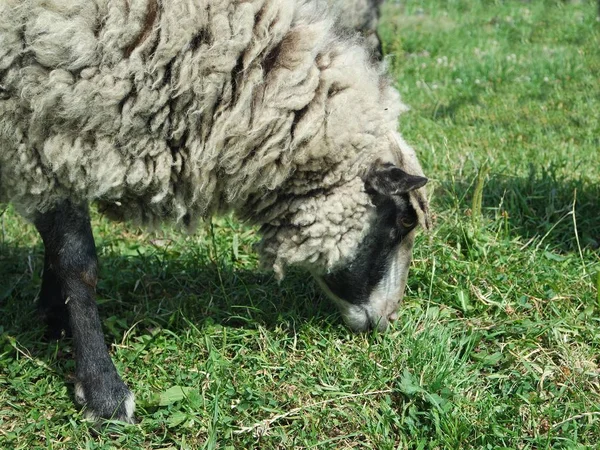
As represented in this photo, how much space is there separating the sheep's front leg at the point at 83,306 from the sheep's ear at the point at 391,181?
1.23m

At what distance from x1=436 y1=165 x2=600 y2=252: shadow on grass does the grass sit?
1 centimetres

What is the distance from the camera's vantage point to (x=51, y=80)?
275cm

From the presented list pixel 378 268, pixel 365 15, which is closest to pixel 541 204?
Answer: pixel 378 268

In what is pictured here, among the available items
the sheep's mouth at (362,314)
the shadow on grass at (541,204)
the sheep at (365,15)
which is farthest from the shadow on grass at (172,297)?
the sheep at (365,15)

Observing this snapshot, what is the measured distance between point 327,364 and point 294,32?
1460 millimetres

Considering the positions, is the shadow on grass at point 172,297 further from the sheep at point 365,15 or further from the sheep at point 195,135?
the sheep at point 365,15

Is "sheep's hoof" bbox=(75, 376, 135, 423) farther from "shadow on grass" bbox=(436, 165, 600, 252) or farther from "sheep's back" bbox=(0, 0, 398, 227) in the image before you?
"shadow on grass" bbox=(436, 165, 600, 252)

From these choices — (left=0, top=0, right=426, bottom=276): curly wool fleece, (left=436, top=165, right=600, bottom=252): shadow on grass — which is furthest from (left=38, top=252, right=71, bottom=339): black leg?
(left=436, top=165, right=600, bottom=252): shadow on grass

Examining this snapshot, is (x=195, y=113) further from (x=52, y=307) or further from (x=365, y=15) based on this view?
(x=365, y=15)

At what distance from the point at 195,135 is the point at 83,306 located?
0.88 m

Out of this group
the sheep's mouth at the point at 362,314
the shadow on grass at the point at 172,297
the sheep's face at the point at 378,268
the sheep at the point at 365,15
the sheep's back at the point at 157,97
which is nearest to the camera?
the sheep's back at the point at 157,97

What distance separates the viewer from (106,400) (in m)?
3.10

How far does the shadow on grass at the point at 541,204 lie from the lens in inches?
167

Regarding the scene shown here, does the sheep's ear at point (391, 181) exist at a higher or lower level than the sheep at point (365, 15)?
higher
